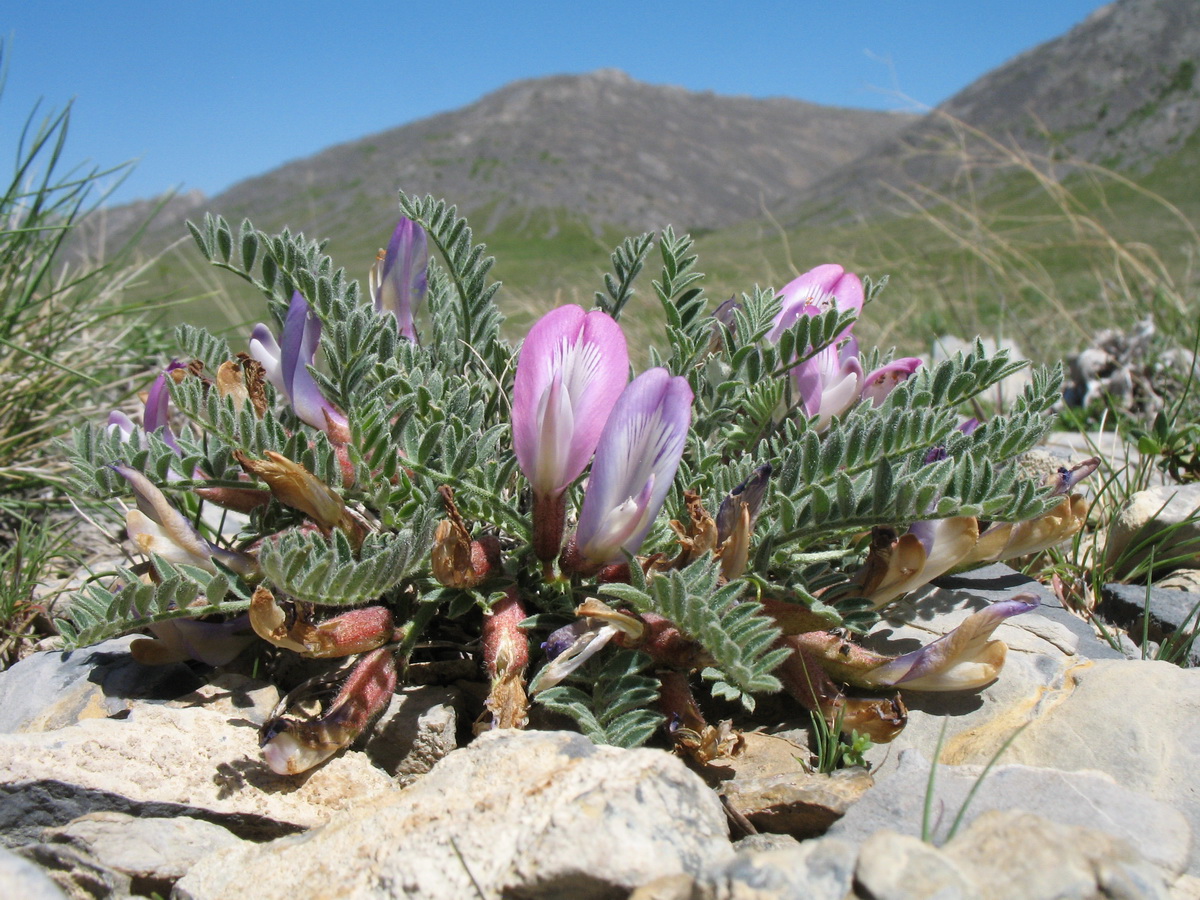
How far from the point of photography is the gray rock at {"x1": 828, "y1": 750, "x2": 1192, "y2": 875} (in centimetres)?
134

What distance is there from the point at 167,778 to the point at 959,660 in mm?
1431

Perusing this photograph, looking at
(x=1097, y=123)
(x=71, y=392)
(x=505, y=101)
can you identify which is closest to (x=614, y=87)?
(x=505, y=101)

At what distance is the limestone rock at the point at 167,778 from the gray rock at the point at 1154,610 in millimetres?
1755

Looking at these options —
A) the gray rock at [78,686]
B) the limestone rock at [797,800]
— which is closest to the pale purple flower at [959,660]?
the limestone rock at [797,800]

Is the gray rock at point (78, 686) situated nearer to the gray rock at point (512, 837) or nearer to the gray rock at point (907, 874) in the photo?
the gray rock at point (512, 837)

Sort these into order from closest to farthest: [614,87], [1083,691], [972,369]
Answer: [1083,691] → [972,369] → [614,87]

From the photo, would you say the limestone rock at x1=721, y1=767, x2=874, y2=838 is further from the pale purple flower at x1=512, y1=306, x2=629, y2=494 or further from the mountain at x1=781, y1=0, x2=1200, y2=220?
the mountain at x1=781, y1=0, x2=1200, y2=220

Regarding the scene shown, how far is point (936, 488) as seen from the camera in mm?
1625

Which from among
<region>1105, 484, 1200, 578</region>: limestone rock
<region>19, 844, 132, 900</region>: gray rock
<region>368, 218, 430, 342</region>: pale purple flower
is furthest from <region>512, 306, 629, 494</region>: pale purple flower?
<region>1105, 484, 1200, 578</region>: limestone rock

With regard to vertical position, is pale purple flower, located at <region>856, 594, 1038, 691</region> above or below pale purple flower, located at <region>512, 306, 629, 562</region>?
below

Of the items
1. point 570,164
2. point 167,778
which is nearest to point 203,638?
point 167,778

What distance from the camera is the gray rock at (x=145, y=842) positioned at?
144 centimetres

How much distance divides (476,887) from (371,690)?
592 mm

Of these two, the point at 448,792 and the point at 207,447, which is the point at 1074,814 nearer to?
the point at 448,792
